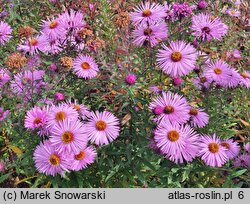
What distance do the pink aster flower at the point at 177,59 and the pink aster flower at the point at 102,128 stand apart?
1.28 feet

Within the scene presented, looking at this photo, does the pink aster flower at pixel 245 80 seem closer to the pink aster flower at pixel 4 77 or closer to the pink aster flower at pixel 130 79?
the pink aster flower at pixel 130 79

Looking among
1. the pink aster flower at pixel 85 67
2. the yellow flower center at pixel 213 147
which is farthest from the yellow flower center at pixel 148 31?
the yellow flower center at pixel 213 147

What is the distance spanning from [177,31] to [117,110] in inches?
22.6

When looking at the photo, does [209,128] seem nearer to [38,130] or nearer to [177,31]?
[177,31]

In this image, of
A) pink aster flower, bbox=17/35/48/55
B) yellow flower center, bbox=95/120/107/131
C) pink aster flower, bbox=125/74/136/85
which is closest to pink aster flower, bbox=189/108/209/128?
pink aster flower, bbox=125/74/136/85

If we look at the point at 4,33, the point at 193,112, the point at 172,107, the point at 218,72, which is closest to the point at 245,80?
the point at 218,72

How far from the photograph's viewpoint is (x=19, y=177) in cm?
288

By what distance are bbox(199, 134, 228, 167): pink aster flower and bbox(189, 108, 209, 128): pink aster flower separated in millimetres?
71

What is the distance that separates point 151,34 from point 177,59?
22cm

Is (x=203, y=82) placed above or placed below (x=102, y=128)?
above

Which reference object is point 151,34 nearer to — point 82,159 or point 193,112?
point 193,112

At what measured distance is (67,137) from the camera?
2.03 meters

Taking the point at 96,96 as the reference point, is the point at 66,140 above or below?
below

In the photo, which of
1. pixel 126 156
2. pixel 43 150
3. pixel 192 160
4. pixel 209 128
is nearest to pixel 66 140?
pixel 43 150
